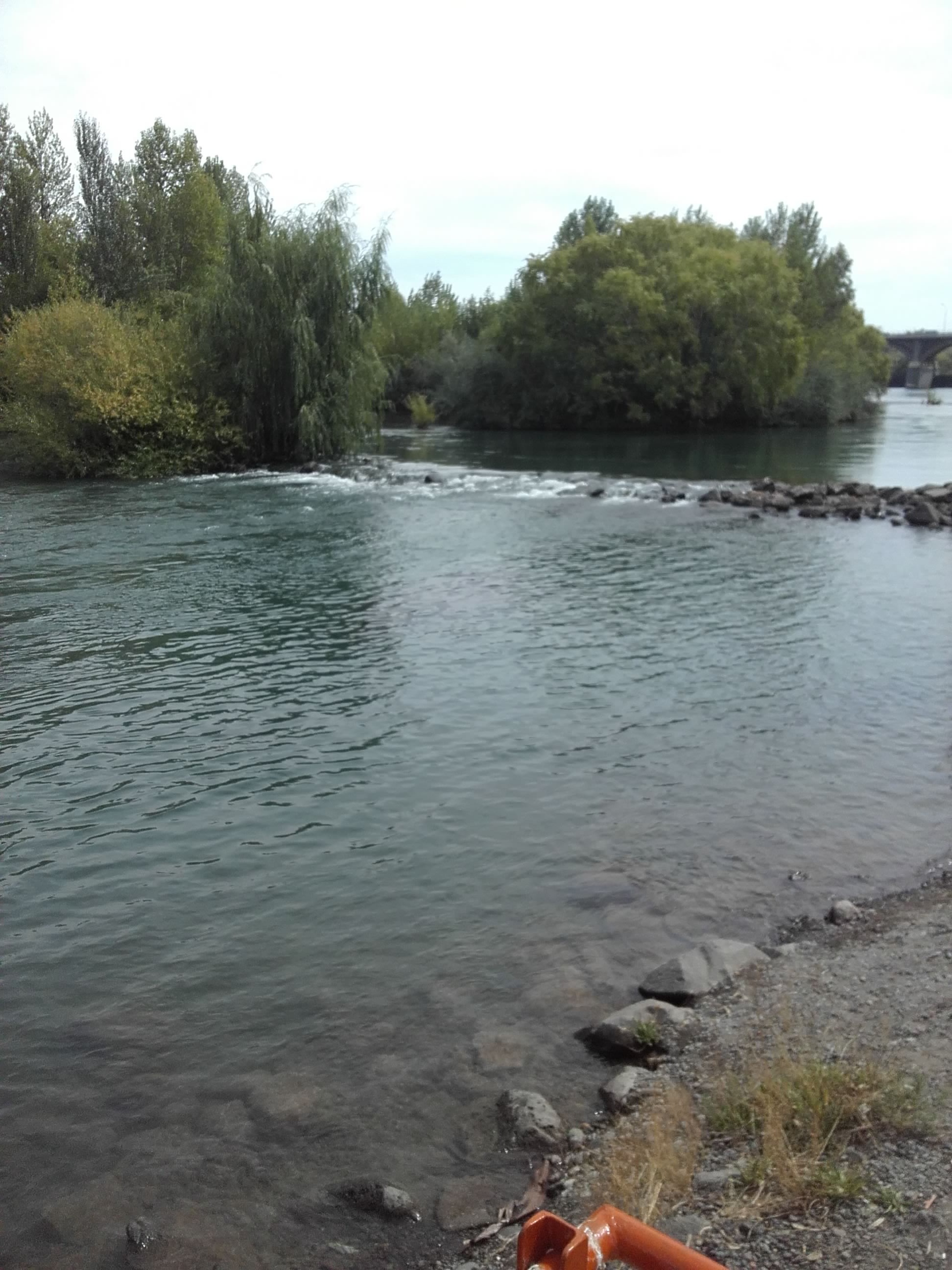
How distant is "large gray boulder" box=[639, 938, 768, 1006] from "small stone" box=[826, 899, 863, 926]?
1.06 metres

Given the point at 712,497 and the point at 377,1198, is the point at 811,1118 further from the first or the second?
the point at 712,497

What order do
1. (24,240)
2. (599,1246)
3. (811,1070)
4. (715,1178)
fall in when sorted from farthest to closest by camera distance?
(24,240) → (811,1070) → (715,1178) → (599,1246)

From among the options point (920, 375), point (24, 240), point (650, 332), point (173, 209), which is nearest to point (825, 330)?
point (650, 332)

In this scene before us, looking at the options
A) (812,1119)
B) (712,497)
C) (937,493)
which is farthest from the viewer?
(712,497)

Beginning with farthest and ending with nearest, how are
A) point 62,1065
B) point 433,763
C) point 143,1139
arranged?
point 433,763 < point 62,1065 < point 143,1139

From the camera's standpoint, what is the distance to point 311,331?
43406mm

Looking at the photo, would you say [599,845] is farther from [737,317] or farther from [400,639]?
[737,317]

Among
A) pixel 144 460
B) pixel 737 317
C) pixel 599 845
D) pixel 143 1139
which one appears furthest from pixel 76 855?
pixel 737 317

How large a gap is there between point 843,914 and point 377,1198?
5153 millimetres

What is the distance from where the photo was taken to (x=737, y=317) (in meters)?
67.6

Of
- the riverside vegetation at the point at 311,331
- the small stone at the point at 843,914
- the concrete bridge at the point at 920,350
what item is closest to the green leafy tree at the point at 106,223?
the riverside vegetation at the point at 311,331

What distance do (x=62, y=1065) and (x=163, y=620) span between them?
13646 millimetres

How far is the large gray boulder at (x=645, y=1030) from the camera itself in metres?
7.80

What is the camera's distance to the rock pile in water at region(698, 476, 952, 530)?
33.9 m
